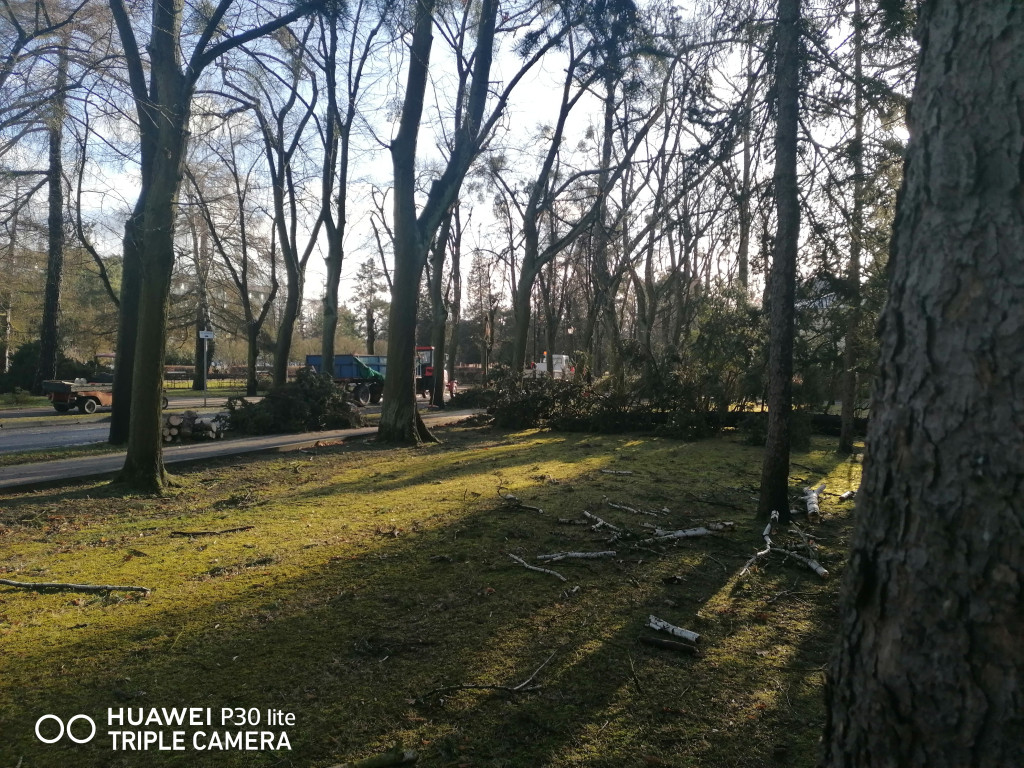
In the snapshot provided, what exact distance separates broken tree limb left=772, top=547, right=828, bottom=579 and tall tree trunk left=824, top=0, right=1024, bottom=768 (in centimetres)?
395

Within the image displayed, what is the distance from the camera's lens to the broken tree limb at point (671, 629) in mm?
3900

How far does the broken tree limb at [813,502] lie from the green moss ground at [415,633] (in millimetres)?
244

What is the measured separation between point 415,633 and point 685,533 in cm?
328

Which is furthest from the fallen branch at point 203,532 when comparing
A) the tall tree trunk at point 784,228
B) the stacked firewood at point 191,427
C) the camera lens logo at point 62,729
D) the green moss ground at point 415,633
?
the stacked firewood at point 191,427

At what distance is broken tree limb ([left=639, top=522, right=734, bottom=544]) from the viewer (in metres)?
6.12

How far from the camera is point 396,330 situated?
46.5 feet

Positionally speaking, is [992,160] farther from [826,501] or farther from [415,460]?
[415,460]

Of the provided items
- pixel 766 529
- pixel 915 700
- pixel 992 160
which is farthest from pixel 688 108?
pixel 915 700

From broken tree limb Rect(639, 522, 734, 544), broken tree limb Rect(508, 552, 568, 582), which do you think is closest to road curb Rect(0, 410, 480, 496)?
broken tree limb Rect(508, 552, 568, 582)

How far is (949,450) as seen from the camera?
5.15ft

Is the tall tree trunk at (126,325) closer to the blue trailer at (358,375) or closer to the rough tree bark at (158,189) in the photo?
the rough tree bark at (158,189)

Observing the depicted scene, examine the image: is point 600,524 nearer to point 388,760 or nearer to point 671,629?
point 671,629

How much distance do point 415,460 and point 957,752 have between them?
1085 centimetres

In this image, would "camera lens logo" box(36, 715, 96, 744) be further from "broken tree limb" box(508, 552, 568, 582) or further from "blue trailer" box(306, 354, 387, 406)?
"blue trailer" box(306, 354, 387, 406)
